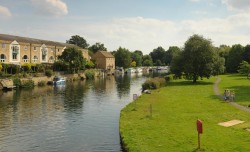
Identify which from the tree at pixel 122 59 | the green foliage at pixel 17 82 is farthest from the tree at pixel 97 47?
the green foliage at pixel 17 82

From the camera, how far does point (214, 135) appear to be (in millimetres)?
22500

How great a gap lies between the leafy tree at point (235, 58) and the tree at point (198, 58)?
5088cm

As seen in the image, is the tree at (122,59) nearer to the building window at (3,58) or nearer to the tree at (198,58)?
the building window at (3,58)

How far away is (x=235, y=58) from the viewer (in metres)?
117

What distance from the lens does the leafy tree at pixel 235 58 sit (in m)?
116

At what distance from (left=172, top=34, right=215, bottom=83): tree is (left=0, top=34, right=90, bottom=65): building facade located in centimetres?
4871

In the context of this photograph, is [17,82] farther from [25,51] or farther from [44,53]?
[44,53]

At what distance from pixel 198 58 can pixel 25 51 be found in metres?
53.5

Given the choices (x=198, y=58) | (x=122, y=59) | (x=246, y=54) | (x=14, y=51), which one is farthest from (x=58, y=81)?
(x=122, y=59)

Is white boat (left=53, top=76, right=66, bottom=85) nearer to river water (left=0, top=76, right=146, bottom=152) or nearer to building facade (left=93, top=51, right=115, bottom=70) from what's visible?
river water (left=0, top=76, right=146, bottom=152)

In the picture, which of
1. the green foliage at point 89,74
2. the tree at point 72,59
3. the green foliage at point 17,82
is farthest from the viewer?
the green foliage at point 89,74

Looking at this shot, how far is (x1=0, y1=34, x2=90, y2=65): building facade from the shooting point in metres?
87.6

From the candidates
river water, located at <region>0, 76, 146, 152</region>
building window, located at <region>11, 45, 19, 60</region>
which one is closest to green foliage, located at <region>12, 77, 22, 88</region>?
river water, located at <region>0, 76, 146, 152</region>

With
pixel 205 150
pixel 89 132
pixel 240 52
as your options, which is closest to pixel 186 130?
pixel 205 150
